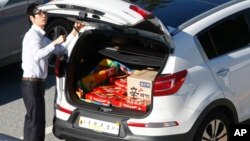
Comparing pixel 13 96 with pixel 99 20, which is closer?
pixel 99 20

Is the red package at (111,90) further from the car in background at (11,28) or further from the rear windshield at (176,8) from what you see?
the car in background at (11,28)

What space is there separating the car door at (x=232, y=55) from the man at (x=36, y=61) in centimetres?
134

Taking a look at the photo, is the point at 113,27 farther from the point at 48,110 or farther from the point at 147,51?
the point at 48,110

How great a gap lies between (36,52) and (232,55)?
1.96 meters

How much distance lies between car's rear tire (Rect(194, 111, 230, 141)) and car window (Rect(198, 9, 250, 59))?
59cm

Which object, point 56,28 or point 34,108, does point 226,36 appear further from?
point 56,28

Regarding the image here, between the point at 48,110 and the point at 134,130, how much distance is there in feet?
8.25

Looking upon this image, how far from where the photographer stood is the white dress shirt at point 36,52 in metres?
6.18

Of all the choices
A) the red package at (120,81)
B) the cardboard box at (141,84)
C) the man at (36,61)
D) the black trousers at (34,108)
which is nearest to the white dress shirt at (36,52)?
the man at (36,61)

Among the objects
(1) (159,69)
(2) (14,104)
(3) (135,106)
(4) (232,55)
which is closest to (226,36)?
(4) (232,55)

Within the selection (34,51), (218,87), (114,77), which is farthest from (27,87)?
(218,87)

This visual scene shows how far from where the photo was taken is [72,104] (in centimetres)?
612

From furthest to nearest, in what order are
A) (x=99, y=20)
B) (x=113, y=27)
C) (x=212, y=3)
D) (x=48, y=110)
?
1. (x=48, y=110)
2. (x=212, y=3)
3. (x=113, y=27)
4. (x=99, y=20)

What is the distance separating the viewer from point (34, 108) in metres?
6.42
